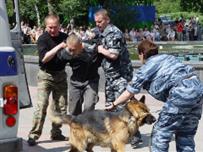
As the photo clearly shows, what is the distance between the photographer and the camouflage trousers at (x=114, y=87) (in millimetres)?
8102

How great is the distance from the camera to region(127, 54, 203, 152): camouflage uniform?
6008mm

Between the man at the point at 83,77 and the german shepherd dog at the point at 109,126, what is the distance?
71 centimetres

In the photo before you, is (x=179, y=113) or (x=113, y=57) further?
(x=113, y=57)

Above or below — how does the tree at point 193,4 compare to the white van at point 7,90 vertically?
below

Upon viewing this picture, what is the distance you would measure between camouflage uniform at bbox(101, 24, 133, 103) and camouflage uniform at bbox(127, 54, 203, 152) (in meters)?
1.80

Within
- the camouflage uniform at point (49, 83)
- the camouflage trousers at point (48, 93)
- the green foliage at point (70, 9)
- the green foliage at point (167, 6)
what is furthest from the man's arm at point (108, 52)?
the green foliage at point (167, 6)

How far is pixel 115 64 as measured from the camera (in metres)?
8.05

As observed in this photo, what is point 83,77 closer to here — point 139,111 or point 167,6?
point 139,111

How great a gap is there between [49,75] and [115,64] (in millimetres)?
959

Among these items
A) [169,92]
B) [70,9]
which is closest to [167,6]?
[70,9]

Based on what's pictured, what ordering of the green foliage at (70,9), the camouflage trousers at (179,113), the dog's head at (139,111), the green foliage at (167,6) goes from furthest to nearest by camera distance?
the green foliage at (167,6) → the green foliage at (70,9) → the dog's head at (139,111) → the camouflage trousers at (179,113)

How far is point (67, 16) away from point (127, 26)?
5.54 meters

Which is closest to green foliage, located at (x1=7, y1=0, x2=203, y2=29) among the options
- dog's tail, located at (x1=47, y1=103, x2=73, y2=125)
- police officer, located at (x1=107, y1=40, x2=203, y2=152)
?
dog's tail, located at (x1=47, y1=103, x2=73, y2=125)

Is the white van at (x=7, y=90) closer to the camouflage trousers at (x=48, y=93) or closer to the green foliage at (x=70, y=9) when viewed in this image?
the camouflage trousers at (x=48, y=93)
